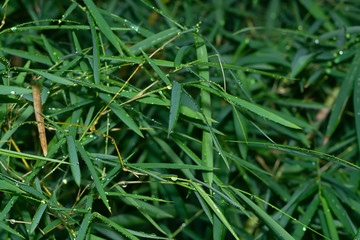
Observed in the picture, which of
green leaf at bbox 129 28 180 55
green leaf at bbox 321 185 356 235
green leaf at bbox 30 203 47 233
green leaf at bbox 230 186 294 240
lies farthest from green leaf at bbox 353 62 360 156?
green leaf at bbox 30 203 47 233

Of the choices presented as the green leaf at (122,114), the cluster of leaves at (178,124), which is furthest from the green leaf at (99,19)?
the green leaf at (122,114)

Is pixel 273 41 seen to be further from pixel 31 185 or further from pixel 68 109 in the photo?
pixel 31 185

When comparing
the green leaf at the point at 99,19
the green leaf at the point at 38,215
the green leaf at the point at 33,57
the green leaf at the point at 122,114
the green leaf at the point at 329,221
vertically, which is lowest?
the green leaf at the point at 329,221

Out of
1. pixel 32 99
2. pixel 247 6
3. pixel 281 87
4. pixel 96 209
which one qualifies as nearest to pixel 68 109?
pixel 32 99

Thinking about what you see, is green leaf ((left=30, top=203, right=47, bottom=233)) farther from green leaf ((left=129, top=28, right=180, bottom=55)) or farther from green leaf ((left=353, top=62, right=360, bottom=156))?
green leaf ((left=353, top=62, right=360, bottom=156))

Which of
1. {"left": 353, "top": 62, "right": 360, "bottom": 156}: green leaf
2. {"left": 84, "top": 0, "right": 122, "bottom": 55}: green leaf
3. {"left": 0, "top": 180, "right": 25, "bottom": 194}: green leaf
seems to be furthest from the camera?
{"left": 353, "top": 62, "right": 360, "bottom": 156}: green leaf

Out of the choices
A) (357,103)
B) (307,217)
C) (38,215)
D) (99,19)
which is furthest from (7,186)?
(357,103)

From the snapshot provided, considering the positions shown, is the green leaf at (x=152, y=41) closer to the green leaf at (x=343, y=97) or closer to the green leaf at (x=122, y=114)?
the green leaf at (x=122, y=114)

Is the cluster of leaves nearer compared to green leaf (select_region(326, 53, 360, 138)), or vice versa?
the cluster of leaves
